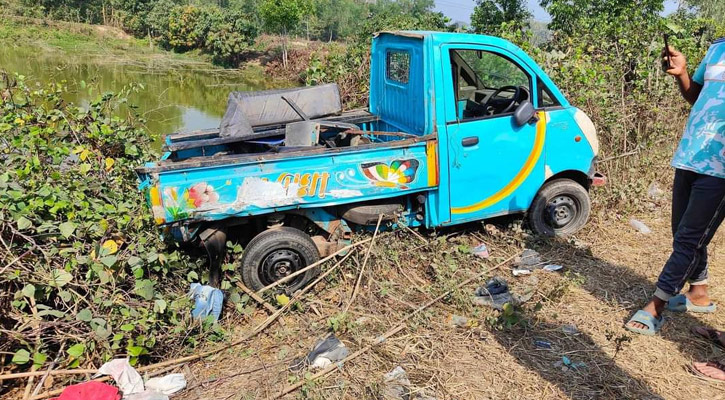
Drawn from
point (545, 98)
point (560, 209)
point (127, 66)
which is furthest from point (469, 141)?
point (127, 66)

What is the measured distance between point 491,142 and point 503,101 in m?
0.61

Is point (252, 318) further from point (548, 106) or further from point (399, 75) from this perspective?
point (548, 106)

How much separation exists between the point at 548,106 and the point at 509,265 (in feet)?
5.19

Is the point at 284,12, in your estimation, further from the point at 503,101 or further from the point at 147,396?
the point at 147,396

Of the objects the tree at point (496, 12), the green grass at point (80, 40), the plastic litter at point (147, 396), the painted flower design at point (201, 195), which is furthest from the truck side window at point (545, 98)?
the green grass at point (80, 40)

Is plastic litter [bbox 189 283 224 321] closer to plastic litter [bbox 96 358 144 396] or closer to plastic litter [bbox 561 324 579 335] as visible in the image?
Answer: plastic litter [bbox 96 358 144 396]

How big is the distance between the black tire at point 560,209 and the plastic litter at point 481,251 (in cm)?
60

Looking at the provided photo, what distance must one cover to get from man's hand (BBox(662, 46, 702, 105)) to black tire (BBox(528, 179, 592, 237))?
172 cm

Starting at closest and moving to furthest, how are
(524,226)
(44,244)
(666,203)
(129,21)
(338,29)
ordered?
(44,244) → (524,226) → (666,203) → (129,21) → (338,29)

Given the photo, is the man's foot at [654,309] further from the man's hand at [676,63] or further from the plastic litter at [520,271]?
the man's hand at [676,63]

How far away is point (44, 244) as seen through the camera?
3508 millimetres

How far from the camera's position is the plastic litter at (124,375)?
3061 mm

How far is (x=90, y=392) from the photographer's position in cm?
283

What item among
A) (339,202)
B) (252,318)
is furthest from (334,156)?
(252,318)
